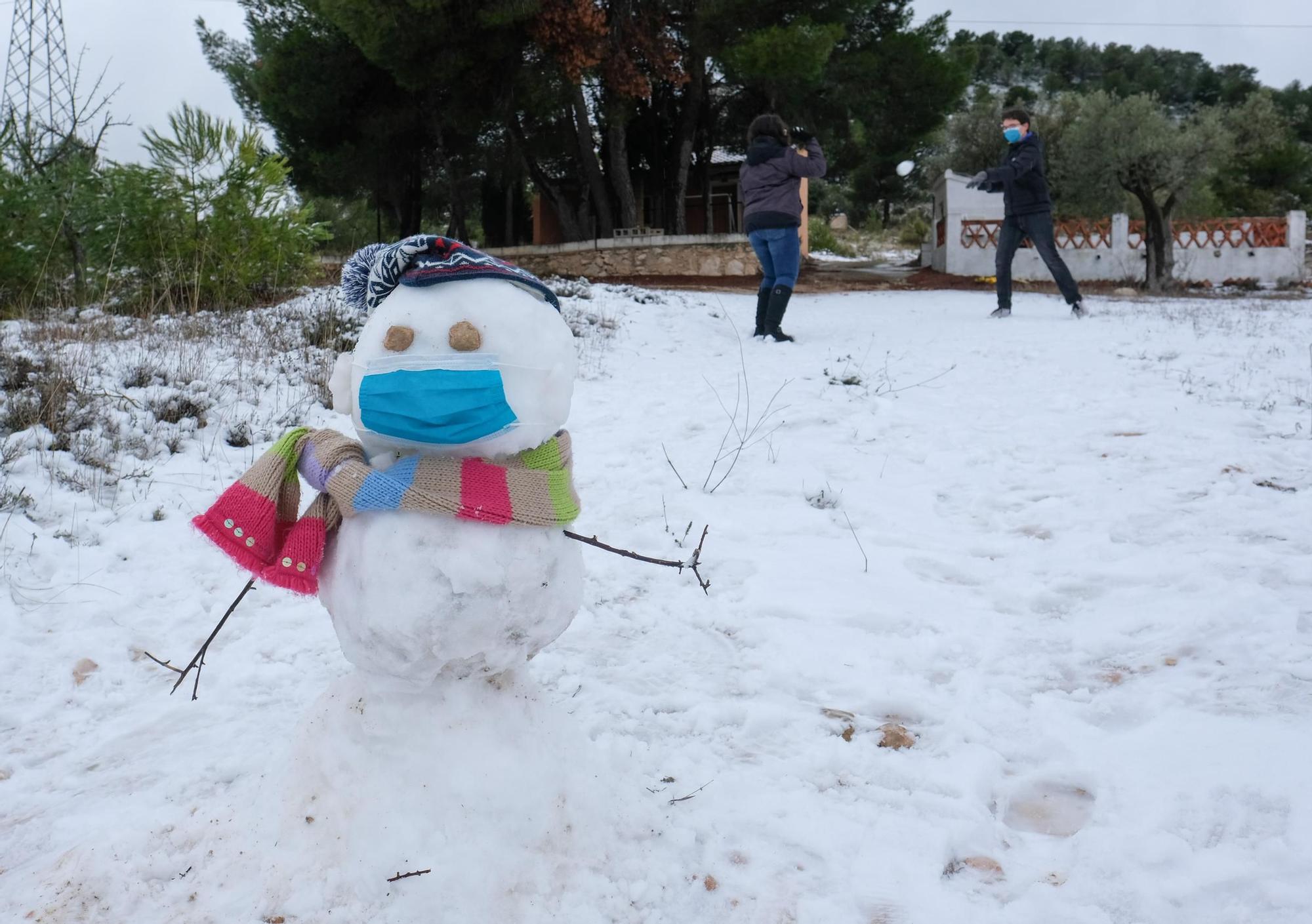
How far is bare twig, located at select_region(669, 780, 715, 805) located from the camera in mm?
1988

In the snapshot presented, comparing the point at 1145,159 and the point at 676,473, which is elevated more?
the point at 1145,159

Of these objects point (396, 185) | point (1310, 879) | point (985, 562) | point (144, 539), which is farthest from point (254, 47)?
point (1310, 879)

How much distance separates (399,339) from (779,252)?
19.4ft

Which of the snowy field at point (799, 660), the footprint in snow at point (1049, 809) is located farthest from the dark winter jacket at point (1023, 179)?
the footprint in snow at point (1049, 809)

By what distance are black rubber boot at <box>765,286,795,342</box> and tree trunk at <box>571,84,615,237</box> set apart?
789 cm

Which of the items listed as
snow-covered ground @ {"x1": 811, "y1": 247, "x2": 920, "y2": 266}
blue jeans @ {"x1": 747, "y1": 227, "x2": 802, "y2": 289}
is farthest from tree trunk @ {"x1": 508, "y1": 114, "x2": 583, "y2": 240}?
blue jeans @ {"x1": 747, "y1": 227, "x2": 802, "y2": 289}

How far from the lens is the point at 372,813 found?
1693 mm

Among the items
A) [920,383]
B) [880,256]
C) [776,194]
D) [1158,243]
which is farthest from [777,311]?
[880,256]

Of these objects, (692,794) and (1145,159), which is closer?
(692,794)

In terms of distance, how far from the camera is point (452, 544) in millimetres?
1588

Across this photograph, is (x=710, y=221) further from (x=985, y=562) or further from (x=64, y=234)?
(x=985, y=562)

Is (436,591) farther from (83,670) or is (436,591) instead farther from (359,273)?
(83,670)

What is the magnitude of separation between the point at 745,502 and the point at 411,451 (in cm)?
236

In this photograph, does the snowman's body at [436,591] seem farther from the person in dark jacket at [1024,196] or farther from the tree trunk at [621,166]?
the tree trunk at [621,166]
